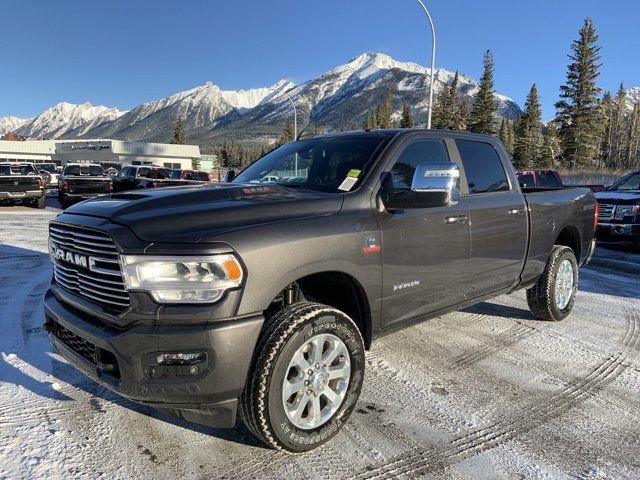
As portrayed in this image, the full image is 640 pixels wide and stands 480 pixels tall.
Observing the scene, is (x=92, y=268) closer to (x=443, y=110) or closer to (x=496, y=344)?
(x=496, y=344)

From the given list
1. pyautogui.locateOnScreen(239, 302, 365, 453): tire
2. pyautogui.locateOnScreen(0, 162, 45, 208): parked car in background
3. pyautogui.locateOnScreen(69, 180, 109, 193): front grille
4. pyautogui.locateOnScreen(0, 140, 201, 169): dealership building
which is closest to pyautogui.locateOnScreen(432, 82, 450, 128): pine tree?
pyautogui.locateOnScreen(0, 140, 201, 169): dealership building

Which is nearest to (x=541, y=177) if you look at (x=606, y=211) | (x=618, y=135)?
(x=606, y=211)

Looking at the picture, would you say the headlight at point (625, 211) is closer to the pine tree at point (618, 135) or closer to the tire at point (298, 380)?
the tire at point (298, 380)

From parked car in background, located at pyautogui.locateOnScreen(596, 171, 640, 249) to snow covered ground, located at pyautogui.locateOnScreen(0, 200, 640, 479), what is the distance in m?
6.15

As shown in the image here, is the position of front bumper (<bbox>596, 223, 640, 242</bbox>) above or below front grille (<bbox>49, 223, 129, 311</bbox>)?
below

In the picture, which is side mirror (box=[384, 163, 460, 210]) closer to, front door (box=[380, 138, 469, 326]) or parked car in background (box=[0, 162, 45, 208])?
front door (box=[380, 138, 469, 326])

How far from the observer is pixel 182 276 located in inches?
94.0

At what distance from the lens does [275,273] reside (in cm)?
254

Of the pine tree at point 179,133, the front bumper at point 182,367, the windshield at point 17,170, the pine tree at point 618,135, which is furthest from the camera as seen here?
the pine tree at point 179,133

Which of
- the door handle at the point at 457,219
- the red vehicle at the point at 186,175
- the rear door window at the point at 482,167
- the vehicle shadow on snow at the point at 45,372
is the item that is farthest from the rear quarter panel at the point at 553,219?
the red vehicle at the point at 186,175

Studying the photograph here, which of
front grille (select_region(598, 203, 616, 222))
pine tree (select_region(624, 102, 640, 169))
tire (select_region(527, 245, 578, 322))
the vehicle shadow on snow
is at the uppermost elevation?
pine tree (select_region(624, 102, 640, 169))

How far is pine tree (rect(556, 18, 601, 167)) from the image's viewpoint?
169ft

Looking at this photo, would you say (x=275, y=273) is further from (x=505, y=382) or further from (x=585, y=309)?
(x=585, y=309)

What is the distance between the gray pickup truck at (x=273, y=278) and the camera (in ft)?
7.78
